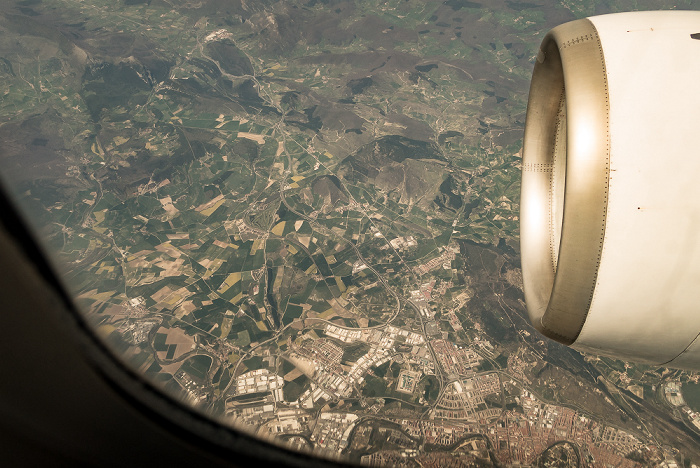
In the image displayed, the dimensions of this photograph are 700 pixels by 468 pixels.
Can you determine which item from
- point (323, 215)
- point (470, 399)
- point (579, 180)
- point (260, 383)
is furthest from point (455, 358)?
point (579, 180)

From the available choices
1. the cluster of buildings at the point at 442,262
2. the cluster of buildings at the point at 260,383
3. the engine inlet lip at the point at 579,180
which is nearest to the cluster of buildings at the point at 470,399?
the cluster of buildings at the point at 260,383

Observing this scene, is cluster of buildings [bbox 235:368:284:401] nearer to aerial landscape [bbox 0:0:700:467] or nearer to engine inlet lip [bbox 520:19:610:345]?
aerial landscape [bbox 0:0:700:467]

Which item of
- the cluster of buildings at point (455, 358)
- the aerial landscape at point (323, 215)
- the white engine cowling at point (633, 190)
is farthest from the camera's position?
the cluster of buildings at point (455, 358)

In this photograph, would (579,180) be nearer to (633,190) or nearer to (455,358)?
(633,190)

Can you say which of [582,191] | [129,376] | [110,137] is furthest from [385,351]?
[110,137]

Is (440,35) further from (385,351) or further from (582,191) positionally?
(582,191)

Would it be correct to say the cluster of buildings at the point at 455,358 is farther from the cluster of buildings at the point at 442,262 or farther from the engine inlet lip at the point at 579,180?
the engine inlet lip at the point at 579,180

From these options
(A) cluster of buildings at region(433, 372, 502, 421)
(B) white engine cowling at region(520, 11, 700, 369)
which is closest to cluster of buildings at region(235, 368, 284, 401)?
(A) cluster of buildings at region(433, 372, 502, 421)
